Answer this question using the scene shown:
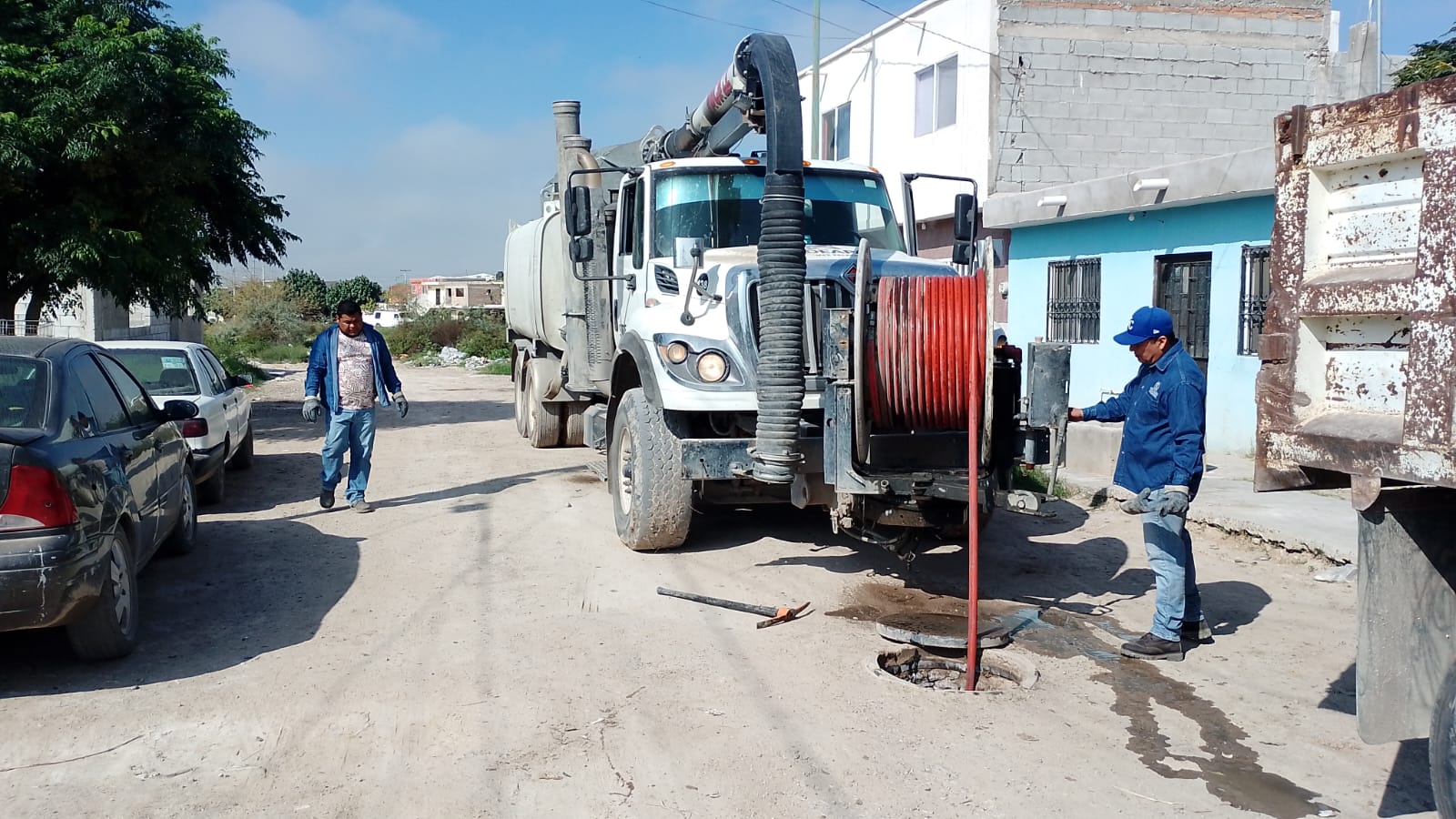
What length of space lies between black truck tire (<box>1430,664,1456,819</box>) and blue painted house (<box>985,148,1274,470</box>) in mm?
8219

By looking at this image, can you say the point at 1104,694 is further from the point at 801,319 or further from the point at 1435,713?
the point at 801,319

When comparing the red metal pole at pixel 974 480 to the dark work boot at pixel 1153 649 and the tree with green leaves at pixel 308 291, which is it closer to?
the dark work boot at pixel 1153 649

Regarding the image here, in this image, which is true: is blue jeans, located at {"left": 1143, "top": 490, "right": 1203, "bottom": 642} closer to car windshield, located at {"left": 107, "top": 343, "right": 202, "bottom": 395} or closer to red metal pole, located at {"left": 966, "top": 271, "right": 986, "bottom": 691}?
red metal pole, located at {"left": 966, "top": 271, "right": 986, "bottom": 691}

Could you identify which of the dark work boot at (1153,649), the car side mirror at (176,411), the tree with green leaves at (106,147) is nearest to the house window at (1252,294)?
the dark work boot at (1153,649)

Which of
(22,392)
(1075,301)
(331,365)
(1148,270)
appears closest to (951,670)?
(22,392)

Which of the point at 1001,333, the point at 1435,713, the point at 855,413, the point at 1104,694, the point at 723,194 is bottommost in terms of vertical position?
the point at 1104,694

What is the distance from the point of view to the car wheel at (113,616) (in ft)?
17.2

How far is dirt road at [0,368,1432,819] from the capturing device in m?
4.11

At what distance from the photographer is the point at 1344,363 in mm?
3424

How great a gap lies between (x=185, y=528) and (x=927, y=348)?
16.8 feet

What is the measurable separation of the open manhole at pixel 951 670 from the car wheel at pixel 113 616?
12.0 feet

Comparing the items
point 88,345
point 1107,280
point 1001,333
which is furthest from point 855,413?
point 1107,280

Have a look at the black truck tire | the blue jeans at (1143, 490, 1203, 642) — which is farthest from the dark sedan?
the black truck tire

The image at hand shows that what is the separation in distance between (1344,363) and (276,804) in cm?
386
